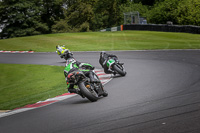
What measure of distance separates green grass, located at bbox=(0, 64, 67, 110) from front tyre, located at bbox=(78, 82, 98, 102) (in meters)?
2.36

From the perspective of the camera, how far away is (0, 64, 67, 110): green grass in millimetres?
10172

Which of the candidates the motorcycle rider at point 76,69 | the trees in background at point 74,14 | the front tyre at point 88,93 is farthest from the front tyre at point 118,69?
the trees in background at point 74,14

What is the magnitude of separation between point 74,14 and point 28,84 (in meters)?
51.4

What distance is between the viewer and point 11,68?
1884 centimetres

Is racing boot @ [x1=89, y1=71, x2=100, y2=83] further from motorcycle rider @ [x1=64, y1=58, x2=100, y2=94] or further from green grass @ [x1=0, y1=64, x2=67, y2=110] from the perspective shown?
A: green grass @ [x1=0, y1=64, x2=67, y2=110]

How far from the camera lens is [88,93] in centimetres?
779

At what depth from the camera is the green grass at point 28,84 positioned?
1017cm

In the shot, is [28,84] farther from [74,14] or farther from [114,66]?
[74,14]

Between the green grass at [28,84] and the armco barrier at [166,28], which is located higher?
the armco barrier at [166,28]

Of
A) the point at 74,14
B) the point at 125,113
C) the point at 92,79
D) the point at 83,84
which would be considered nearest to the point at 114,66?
the point at 92,79

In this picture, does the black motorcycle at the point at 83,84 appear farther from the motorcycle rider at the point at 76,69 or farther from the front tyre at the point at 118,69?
the front tyre at the point at 118,69

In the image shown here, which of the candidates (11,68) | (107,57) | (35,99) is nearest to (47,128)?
(35,99)

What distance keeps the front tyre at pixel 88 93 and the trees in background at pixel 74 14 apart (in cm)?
4078

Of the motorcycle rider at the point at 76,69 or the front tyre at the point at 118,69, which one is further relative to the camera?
the front tyre at the point at 118,69
